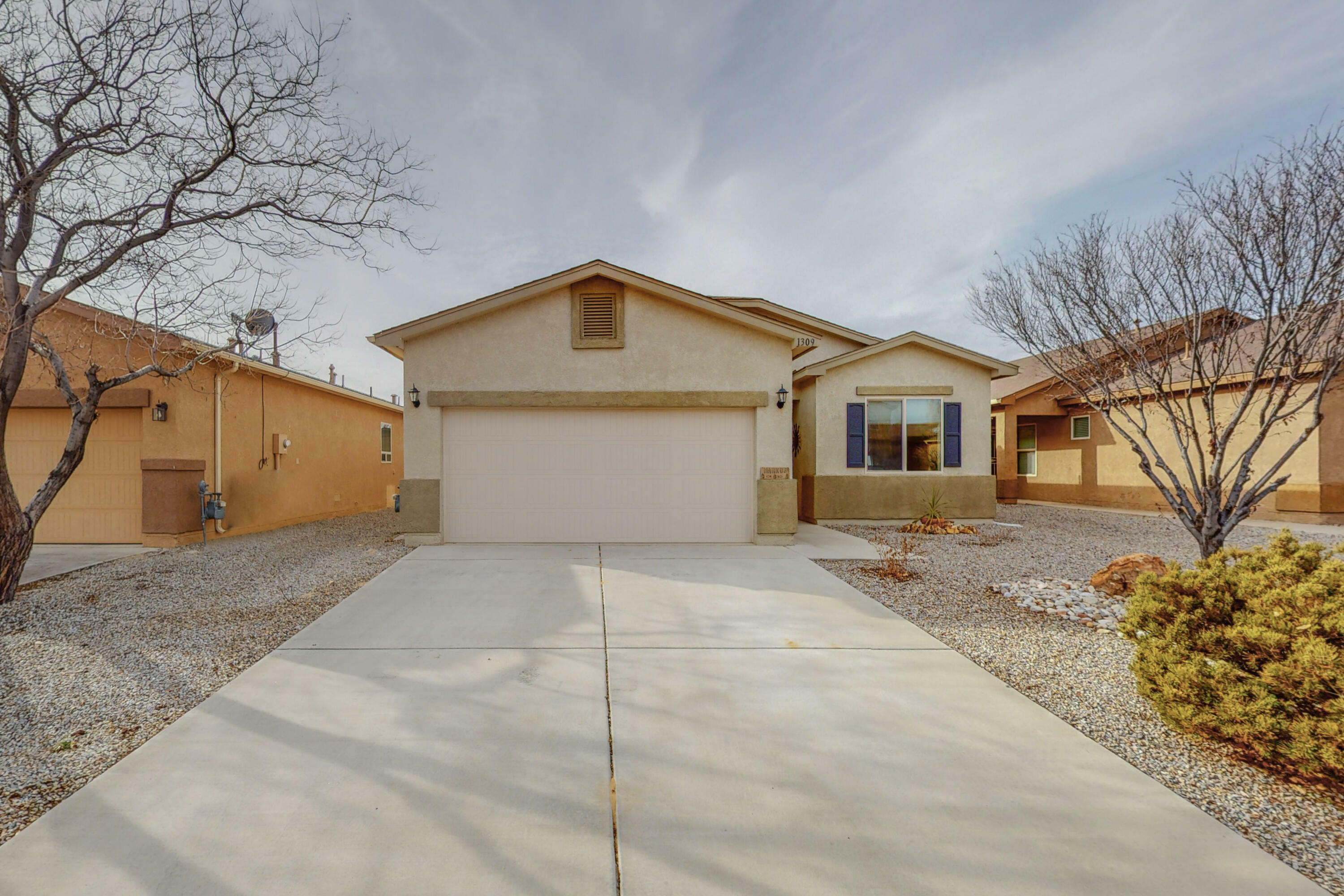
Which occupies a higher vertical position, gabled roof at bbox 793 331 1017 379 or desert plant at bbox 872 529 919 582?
gabled roof at bbox 793 331 1017 379

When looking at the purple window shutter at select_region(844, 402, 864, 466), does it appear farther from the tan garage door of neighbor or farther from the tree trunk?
the tan garage door of neighbor

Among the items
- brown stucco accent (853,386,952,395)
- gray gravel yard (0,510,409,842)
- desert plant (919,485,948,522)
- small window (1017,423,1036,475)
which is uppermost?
brown stucco accent (853,386,952,395)

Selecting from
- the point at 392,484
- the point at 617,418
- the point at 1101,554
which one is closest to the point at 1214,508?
the point at 1101,554

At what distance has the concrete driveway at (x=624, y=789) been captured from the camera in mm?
2037

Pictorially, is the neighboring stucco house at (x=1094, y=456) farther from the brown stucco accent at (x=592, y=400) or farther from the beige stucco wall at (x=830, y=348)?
the brown stucco accent at (x=592, y=400)

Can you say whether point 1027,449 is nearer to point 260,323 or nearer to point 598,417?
point 598,417

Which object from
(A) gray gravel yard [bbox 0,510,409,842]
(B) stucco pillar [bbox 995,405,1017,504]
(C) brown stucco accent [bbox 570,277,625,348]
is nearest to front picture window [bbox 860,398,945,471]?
(C) brown stucco accent [bbox 570,277,625,348]

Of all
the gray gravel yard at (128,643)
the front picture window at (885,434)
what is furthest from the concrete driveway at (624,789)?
the front picture window at (885,434)

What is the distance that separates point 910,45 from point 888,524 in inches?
328

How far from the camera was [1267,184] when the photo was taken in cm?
523

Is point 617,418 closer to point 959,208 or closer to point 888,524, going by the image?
point 888,524

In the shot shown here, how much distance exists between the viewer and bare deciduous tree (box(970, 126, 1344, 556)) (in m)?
5.04

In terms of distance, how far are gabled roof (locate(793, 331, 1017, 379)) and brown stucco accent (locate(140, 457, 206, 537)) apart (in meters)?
11.0

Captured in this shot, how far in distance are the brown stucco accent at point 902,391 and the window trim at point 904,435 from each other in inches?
2.1
